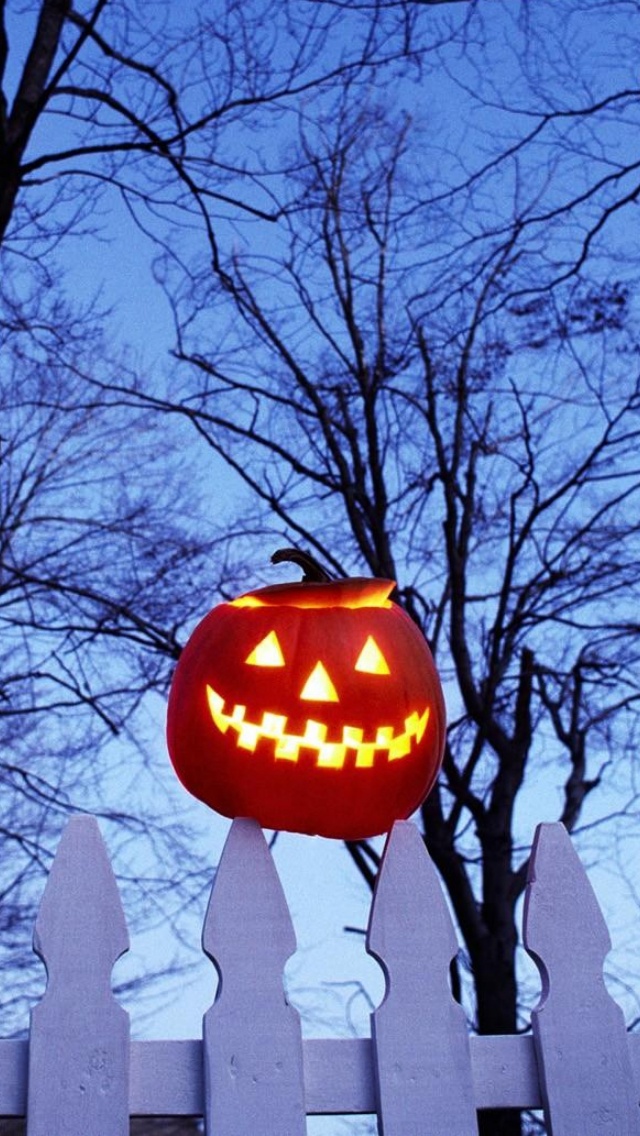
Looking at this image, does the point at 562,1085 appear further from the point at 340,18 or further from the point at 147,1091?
the point at 340,18

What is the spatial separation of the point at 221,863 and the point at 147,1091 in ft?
1.39

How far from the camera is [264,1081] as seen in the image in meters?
2.06

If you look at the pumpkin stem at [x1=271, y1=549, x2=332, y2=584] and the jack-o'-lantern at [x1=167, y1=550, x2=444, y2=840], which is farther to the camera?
the pumpkin stem at [x1=271, y1=549, x2=332, y2=584]

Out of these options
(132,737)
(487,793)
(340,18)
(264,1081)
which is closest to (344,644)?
(264,1081)

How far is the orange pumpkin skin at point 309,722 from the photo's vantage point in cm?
242

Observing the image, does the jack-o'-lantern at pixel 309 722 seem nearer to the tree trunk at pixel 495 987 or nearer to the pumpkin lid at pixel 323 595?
the pumpkin lid at pixel 323 595

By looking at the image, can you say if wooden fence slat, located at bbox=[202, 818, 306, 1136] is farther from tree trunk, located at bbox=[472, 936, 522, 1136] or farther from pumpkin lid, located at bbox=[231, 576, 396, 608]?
tree trunk, located at bbox=[472, 936, 522, 1136]

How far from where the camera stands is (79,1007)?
209cm

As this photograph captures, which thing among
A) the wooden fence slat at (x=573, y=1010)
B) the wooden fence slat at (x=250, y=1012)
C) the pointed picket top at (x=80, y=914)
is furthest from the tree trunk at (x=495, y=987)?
the pointed picket top at (x=80, y=914)

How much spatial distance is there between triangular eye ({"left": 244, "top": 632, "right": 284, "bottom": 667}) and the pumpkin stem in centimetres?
22

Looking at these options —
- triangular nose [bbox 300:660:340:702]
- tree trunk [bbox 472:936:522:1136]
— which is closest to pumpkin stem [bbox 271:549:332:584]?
A: triangular nose [bbox 300:660:340:702]

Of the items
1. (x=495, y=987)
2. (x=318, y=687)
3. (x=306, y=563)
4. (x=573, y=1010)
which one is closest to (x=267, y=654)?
(x=318, y=687)

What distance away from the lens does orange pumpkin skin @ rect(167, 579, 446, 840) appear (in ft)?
7.95

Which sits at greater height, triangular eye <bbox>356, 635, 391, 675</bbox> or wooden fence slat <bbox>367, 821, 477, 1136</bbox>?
triangular eye <bbox>356, 635, 391, 675</bbox>
